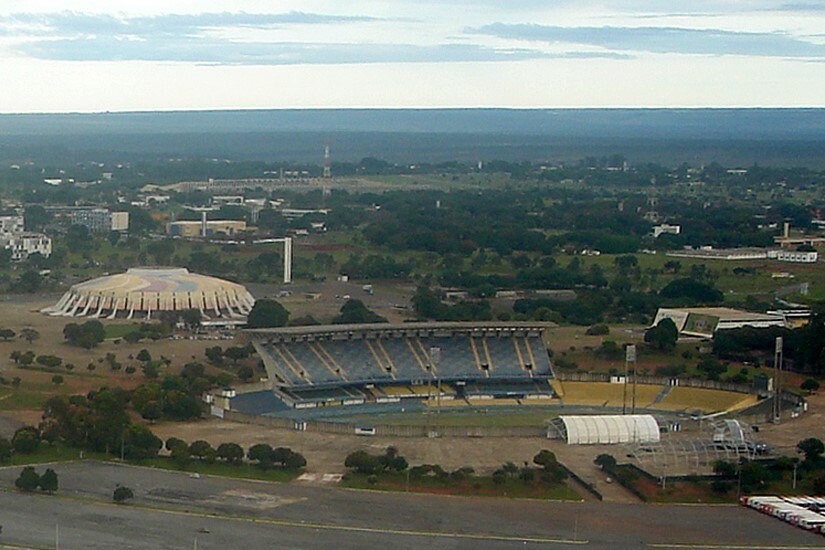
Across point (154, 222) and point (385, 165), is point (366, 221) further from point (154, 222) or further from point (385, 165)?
point (385, 165)

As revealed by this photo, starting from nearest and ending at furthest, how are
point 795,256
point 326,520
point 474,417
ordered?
point 326,520 < point 474,417 < point 795,256

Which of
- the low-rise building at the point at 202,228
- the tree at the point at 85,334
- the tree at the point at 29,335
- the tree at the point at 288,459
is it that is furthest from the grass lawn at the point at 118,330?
the low-rise building at the point at 202,228

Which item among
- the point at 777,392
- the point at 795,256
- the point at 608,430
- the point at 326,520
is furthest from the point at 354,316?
the point at 795,256

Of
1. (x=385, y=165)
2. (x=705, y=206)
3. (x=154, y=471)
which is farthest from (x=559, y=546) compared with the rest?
(x=385, y=165)

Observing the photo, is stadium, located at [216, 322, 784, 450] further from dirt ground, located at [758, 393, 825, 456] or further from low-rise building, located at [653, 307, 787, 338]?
low-rise building, located at [653, 307, 787, 338]

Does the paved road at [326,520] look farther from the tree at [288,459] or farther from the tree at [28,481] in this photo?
the tree at [288,459]

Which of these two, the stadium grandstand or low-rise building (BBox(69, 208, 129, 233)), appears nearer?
the stadium grandstand

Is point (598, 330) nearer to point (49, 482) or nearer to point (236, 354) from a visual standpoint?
point (236, 354)

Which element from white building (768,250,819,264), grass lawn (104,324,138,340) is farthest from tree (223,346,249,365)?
white building (768,250,819,264)
